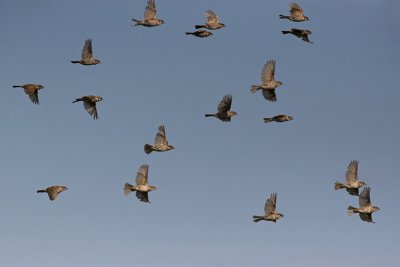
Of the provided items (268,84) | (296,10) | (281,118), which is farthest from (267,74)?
(296,10)

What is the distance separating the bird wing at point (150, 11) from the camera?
8569cm

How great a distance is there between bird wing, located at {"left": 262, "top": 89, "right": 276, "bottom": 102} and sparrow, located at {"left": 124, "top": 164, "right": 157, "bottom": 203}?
11980 millimetres

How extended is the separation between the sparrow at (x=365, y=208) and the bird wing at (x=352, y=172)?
1.82 m

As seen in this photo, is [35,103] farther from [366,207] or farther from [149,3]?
[366,207]

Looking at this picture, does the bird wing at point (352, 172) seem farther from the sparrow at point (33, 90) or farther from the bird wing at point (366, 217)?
the sparrow at point (33, 90)

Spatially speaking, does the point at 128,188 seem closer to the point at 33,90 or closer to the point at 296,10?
the point at 33,90

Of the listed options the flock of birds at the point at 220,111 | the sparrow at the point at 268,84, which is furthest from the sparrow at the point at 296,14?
the sparrow at the point at 268,84

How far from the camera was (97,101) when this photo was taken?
83.4 meters

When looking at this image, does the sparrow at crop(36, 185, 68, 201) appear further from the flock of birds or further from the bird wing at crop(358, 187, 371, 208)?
the bird wing at crop(358, 187, 371, 208)

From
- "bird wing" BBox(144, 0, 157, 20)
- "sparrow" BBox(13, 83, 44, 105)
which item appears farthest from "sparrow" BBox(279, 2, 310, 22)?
"sparrow" BBox(13, 83, 44, 105)

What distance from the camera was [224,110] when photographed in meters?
84.7

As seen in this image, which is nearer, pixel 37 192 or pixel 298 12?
pixel 37 192

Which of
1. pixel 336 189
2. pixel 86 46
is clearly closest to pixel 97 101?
pixel 86 46

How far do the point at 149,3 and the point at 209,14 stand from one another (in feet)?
17.7
